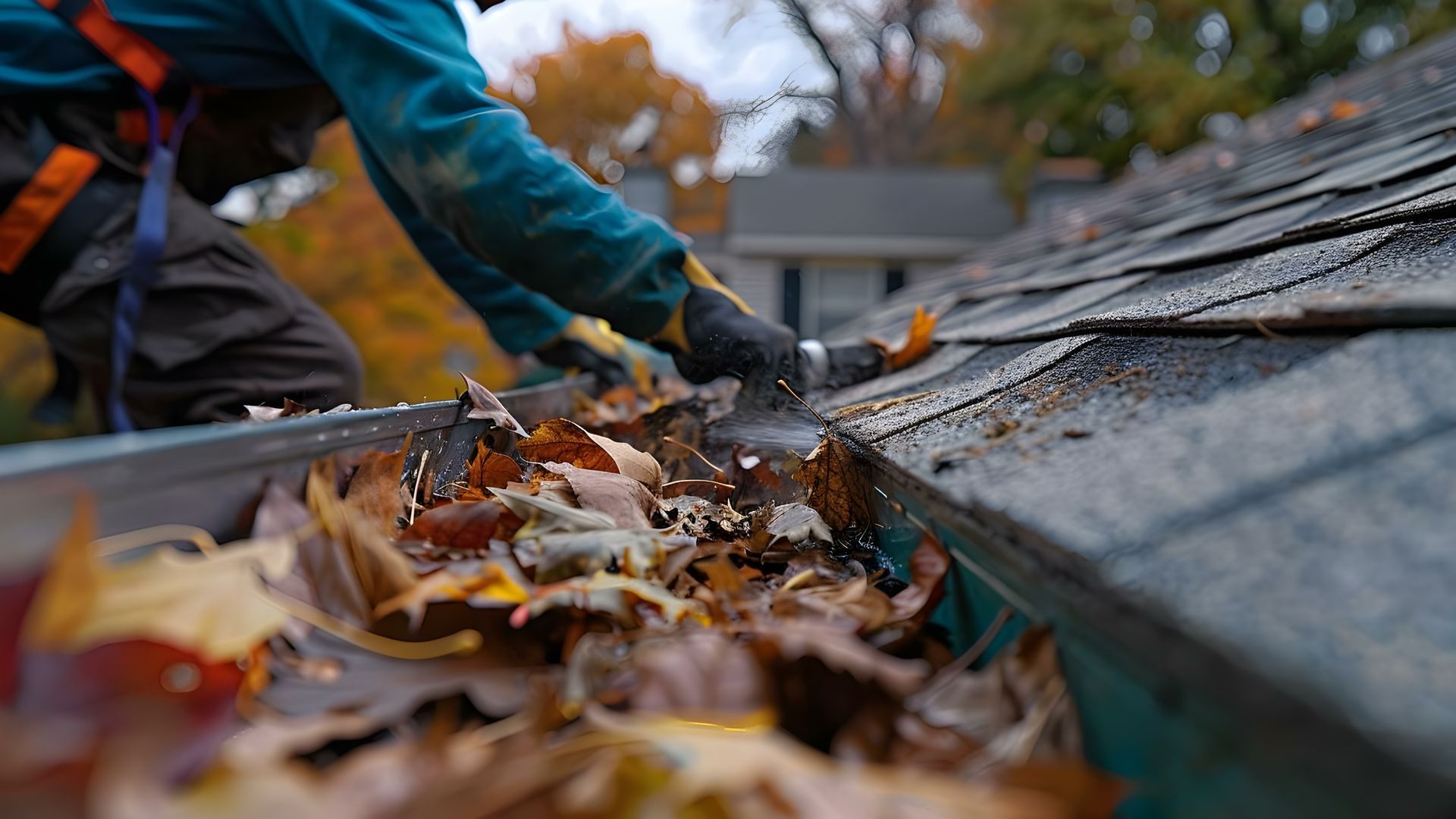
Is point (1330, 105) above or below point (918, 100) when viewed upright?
below

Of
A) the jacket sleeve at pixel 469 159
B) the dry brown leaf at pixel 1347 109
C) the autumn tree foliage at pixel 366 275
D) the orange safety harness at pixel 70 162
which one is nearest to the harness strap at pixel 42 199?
the orange safety harness at pixel 70 162

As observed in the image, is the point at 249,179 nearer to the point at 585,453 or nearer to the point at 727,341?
the point at 727,341

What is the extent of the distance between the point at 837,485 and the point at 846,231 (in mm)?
13630

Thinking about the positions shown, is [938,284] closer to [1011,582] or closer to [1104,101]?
[1011,582]

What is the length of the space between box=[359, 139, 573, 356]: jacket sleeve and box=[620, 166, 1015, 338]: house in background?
1133cm

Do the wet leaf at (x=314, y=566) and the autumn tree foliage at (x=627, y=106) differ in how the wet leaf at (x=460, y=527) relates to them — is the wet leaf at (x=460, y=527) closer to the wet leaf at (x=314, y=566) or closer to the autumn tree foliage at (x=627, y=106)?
the wet leaf at (x=314, y=566)

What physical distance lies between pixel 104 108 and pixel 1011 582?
2452mm

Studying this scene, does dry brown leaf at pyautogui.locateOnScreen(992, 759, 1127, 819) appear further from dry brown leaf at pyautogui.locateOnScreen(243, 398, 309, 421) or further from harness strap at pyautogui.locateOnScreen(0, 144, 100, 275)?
harness strap at pyautogui.locateOnScreen(0, 144, 100, 275)

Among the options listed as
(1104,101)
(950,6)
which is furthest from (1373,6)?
(950,6)

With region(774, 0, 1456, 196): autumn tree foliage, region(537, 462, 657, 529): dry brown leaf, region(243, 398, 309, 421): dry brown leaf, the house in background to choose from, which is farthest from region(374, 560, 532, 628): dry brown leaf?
the house in background

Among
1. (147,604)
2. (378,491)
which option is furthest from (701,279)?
(147,604)

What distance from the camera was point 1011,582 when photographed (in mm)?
535

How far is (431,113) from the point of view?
159cm

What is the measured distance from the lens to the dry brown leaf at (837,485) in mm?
927
